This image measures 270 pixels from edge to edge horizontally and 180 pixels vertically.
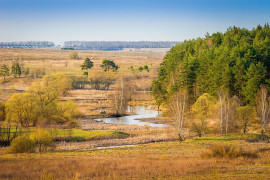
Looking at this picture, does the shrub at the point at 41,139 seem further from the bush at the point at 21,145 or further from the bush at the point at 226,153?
the bush at the point at 226,153

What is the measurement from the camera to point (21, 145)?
36000 millimetres

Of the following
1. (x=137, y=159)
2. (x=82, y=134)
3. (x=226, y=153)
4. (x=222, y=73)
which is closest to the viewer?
(x=226, y=153)

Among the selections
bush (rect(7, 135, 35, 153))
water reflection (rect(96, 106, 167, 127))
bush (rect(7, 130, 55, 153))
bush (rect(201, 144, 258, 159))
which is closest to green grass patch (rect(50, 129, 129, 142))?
bush (rect(7, 130, 55, 153))

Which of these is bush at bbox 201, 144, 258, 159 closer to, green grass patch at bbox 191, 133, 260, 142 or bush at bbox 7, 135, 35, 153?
green grass patch at bbox 191, 133, 260, 142

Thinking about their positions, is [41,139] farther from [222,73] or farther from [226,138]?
[222,73]

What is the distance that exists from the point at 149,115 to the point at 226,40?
109 ft

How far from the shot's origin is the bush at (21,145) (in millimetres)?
35438

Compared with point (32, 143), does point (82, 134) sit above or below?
below

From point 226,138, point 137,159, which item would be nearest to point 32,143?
point 137,159

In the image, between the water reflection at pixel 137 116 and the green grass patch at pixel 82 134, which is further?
the water reflection at pixel 137 116

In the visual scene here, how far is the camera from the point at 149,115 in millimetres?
78438

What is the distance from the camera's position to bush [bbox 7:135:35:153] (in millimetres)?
35438

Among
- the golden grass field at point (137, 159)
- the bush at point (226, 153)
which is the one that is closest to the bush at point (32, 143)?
the golden grass field at point (137, 159)

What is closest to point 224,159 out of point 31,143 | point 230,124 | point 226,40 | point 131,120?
point 31,143
